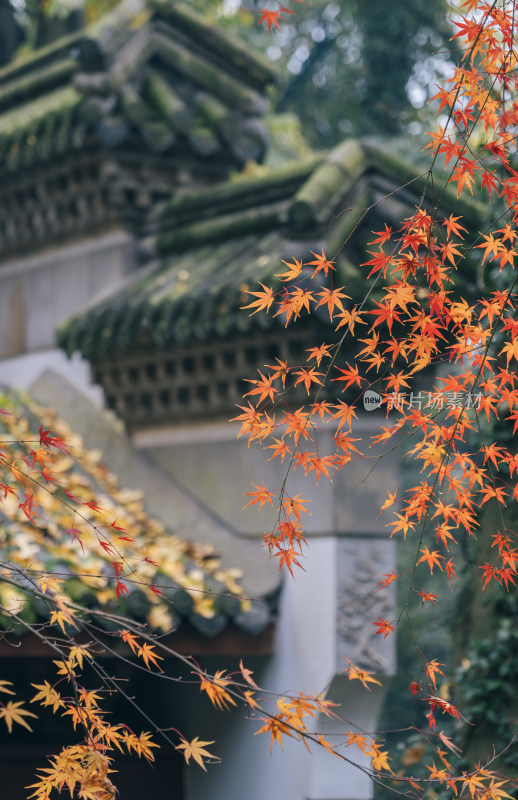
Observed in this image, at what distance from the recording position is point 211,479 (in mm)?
4645

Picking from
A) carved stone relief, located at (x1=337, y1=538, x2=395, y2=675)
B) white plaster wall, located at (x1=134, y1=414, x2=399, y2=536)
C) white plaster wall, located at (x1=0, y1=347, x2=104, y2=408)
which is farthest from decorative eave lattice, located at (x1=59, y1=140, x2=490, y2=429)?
carved stone relief, located at (x1=337, y1=538, x2=395, y2=675)

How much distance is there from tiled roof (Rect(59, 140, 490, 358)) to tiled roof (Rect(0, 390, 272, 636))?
0.69 metres

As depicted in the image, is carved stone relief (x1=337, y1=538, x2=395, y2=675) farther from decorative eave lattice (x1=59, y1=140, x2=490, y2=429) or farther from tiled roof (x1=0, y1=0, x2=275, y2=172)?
tiled roof (x1=0, y1=0, x2=275, y2=172)

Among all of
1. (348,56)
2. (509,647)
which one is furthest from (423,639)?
(348,56)

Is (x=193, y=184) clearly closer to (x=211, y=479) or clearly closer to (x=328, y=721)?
(x=211, y=479)

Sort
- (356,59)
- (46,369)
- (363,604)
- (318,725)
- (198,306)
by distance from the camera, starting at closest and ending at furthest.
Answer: (318,725), (363,604), (198,306), (46,369), (356,59)

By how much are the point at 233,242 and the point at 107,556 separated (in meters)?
1.82

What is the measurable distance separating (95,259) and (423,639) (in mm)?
5781

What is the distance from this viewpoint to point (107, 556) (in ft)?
12.5

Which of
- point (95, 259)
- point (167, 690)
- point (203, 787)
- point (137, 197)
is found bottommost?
point (203, 787)

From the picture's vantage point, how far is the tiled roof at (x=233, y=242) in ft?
13.3

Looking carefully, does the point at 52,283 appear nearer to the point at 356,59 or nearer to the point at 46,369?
the point at 46,369

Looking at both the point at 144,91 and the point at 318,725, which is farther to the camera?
the point at 144,91

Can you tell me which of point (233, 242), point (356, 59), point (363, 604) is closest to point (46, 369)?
point (233, 242)
